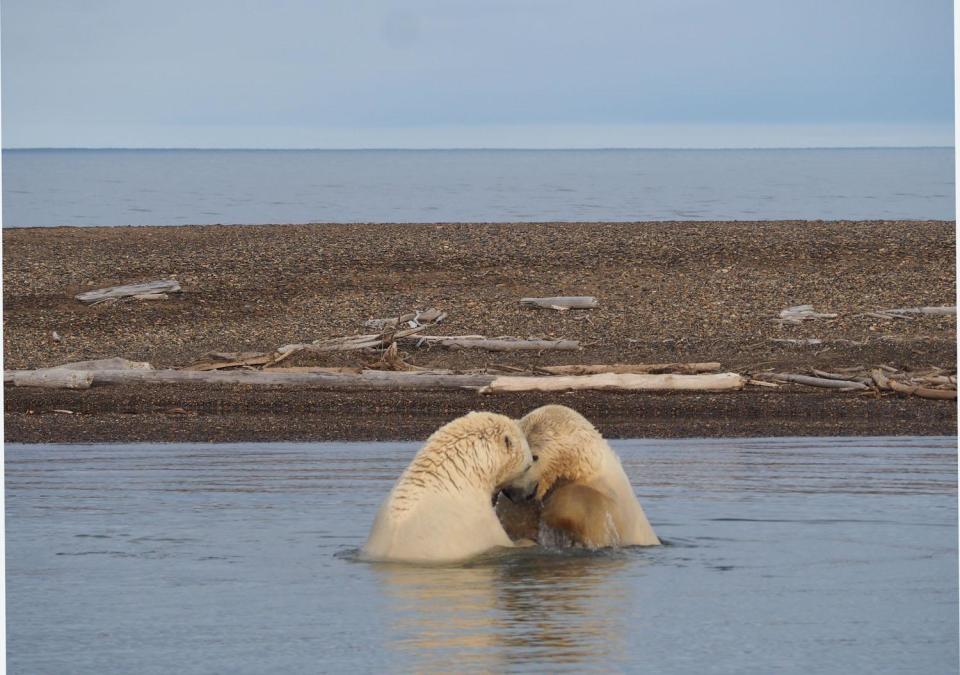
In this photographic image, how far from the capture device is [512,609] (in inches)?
334

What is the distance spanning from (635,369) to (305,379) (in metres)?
3.82

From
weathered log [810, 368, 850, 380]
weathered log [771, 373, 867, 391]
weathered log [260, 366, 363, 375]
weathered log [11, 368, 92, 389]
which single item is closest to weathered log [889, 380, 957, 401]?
weathered log [771, 373, 867, 391]

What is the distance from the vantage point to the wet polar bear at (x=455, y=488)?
8.55m

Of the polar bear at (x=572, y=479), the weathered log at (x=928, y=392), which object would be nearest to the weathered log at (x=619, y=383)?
the weathered log at (x=928, y=392)

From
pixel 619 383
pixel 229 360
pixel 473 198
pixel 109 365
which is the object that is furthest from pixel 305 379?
pixel 473 198

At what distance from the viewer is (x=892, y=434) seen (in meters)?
15.3

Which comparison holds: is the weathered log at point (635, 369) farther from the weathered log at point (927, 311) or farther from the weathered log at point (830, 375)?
the weathered log at point (927, 311)

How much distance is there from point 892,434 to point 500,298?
10.1 metres

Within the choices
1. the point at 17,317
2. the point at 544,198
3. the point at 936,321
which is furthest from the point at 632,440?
the point at 544,198

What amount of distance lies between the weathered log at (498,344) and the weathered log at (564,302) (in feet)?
8.75

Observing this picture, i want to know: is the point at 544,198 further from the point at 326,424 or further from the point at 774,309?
the point at 326,424

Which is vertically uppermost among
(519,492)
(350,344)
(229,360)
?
(350,344)

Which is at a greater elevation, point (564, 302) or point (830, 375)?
point (564, 302)

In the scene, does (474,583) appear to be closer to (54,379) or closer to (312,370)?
(312,370)
